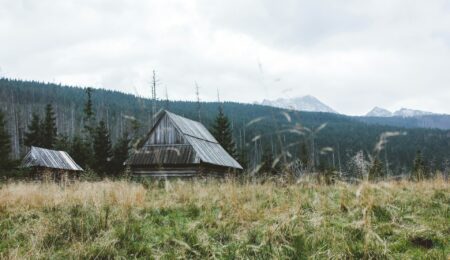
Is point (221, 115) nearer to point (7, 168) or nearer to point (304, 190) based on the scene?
point (7, 168)

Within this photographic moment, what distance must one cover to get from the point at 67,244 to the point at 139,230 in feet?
2.79

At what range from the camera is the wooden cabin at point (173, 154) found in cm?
2167

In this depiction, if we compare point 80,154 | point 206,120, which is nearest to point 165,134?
point 80,154

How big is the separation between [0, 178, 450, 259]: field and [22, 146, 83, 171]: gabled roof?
2332 centimetres

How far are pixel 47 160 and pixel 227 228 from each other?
90.7 ft

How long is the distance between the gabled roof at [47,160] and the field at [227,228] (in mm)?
23324

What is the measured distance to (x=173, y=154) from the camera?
21.7 metres

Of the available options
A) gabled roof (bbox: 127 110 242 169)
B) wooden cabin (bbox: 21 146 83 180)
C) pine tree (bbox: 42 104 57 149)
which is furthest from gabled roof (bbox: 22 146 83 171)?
pine tree (bbox: 42 104 57 149)

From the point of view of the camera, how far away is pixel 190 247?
4.30 metres

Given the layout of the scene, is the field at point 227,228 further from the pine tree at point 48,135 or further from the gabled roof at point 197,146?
the pine tree at point 48,135

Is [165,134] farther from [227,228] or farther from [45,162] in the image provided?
[227,228]

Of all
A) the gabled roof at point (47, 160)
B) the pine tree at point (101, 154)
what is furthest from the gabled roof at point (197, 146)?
the pine tree at point (101, 154)

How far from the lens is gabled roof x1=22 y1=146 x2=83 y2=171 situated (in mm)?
28141

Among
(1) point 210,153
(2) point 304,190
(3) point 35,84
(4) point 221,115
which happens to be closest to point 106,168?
(4) point 221,115
